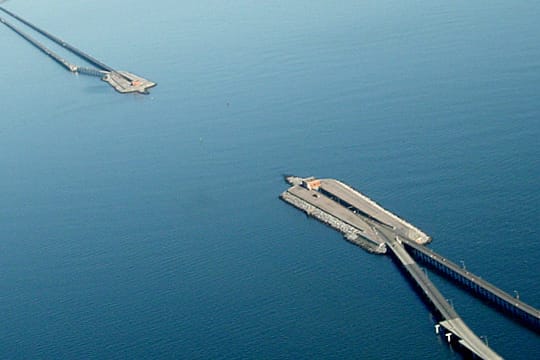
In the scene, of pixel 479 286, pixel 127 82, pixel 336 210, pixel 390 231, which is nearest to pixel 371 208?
pixel 336 210

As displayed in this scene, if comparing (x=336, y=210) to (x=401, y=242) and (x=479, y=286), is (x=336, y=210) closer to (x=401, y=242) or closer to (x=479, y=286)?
(x=401, y=242)

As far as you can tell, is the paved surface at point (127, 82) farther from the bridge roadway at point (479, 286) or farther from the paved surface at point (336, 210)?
the bridge roadway at point (479, 286)

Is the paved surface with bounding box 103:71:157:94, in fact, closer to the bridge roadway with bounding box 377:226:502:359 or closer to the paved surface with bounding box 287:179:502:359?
the paved surface with bounding box 287:179:502:359

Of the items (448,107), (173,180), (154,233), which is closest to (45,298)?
(154,233)

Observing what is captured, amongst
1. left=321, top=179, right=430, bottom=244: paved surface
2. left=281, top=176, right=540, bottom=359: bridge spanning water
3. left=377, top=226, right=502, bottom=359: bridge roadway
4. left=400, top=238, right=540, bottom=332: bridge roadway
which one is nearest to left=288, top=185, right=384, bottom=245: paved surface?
left=281, top=176, right=540, bottom=359: bridge spanning water

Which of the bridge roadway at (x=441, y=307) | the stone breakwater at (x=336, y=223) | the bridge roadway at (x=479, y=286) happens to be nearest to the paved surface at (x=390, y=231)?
the bridge roadway at (x=441, y=307)
